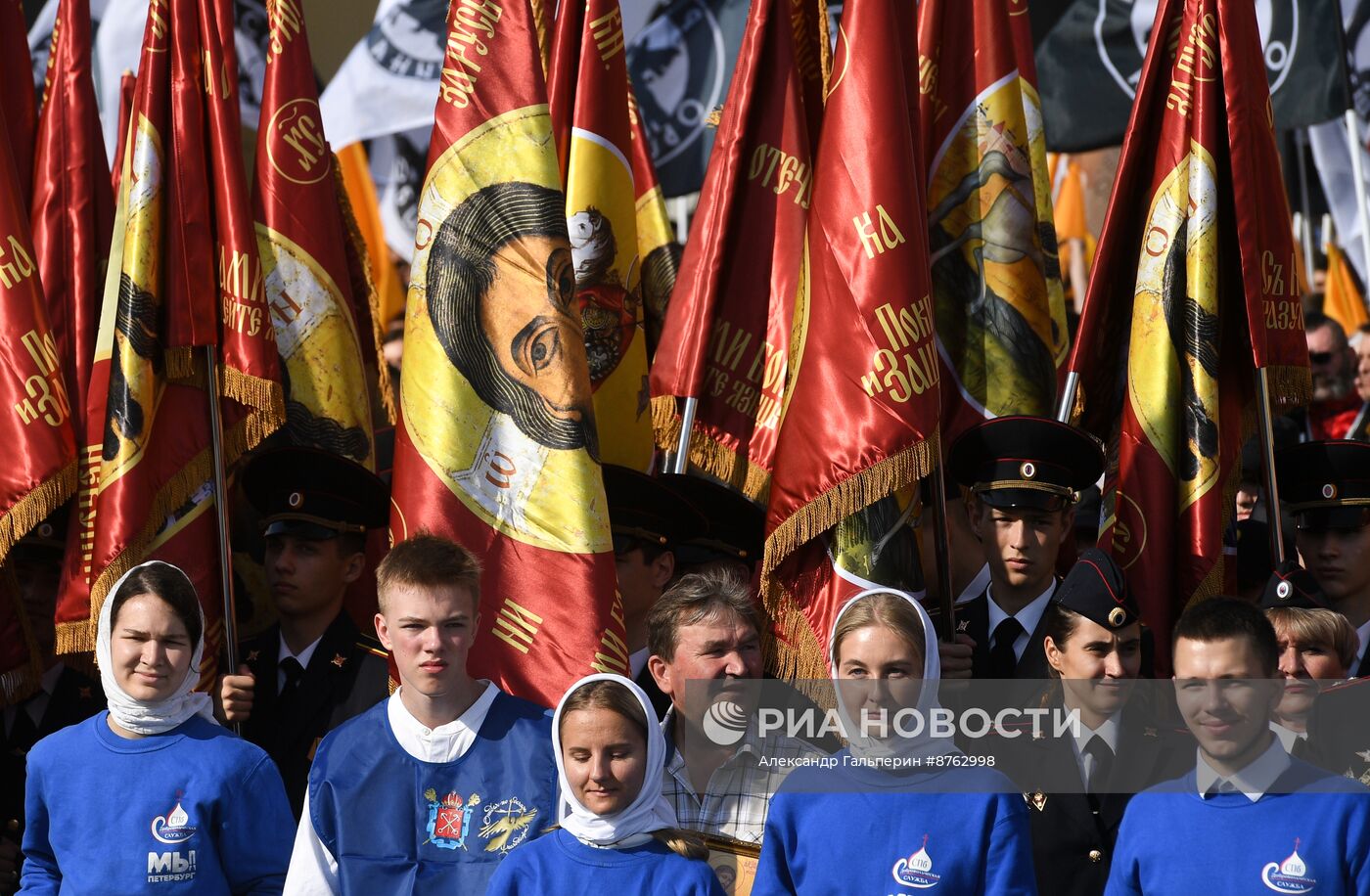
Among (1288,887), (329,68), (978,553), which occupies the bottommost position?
(1288,887)

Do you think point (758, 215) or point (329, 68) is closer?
point (758, 215)

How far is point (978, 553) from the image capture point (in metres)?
5.46

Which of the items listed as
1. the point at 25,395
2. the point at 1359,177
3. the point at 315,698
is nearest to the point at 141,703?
the point at 315,698

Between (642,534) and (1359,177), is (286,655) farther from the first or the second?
(1359,177)

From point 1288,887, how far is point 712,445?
109 inches

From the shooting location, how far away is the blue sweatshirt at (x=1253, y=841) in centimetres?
338

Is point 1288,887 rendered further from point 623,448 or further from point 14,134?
point 14,134

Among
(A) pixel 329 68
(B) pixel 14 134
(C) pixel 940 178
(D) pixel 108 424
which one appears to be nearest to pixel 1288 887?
(C) pixel 940 178

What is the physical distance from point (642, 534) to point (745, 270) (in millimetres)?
1148

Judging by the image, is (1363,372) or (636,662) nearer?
(636,662)

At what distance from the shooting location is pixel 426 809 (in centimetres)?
384

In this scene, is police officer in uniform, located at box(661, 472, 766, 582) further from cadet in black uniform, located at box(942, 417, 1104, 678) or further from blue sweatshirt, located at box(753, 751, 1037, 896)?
blue sweatshirt, located at box(753, 751, 1037, 896)

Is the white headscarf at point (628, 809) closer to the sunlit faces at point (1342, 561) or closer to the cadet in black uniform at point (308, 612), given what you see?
the cadet in black uniform at point (308, 612)

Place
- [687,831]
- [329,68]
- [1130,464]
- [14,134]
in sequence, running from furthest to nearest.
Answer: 1. [329,68]
2. [14,134]
3. [1130,464]
4. [687,831]
